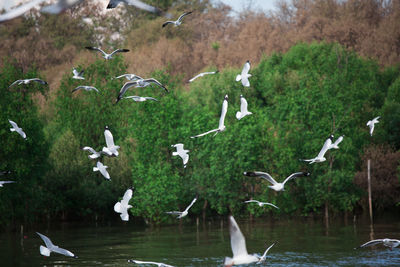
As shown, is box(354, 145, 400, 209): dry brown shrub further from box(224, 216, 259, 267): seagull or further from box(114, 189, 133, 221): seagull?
box(224, 216, 259, 267): seagull

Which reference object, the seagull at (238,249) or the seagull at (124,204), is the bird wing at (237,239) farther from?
the seagull at (124,204)

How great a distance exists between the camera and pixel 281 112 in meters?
51.5

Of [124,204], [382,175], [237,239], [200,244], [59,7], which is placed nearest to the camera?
[59,7]

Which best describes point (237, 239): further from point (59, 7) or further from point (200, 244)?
point (200, 244)

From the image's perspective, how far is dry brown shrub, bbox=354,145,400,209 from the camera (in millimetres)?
49375

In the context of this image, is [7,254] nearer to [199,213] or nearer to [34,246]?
[34,246]

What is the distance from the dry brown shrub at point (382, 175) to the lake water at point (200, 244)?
12.3ft

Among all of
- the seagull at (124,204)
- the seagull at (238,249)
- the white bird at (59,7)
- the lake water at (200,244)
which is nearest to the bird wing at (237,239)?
the seagull at (238,249)

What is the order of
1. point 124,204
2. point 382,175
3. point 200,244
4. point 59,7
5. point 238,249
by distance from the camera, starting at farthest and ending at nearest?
1. point 382,175
2. point 200,244
3. point 124,204
4. point 238,249
5. point 59,7

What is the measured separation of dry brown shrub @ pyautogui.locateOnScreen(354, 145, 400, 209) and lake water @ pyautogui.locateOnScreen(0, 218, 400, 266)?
3.74 meters

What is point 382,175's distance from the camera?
164 feet

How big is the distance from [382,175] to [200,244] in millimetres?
17895

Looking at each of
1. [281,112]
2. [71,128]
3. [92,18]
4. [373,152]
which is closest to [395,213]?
[373,152]

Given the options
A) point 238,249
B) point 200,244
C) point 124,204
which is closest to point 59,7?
point 238,249
